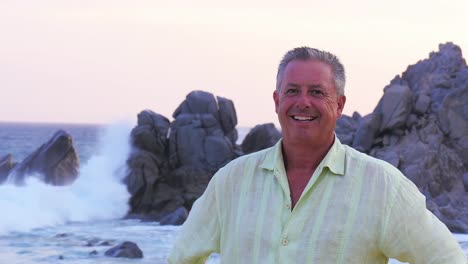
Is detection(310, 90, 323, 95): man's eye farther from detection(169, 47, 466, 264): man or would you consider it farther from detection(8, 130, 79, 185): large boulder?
detection(8, 130, 79, 185): large boulder

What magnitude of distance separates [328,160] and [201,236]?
560mm

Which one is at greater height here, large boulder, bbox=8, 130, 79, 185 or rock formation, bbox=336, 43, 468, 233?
rock formation, bbox=336, 43, 468, 233

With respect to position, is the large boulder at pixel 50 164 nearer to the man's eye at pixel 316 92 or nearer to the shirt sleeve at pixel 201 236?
the shirt sleeve at pixel 201 236

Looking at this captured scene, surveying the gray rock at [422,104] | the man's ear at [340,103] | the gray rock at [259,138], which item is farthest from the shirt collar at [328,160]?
the gray rock at [259,138]

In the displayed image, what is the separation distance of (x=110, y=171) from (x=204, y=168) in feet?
18.2

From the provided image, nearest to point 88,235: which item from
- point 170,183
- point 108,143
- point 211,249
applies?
point 170,183

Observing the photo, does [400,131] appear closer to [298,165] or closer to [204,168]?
[204,168]

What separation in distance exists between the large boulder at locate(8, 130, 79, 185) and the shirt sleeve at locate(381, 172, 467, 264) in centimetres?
3745

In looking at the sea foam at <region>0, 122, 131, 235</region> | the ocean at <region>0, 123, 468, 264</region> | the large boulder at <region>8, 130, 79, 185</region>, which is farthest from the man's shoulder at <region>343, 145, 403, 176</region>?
the large boulder at <region>8, 130, 79, 185</region>

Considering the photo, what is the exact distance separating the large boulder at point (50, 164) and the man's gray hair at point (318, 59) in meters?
37.2

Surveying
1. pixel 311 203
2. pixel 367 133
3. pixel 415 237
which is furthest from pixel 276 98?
pixel 367 133

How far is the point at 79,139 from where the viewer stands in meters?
102

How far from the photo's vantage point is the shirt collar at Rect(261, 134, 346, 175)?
10.4 feet

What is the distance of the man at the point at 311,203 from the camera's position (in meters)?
3.02
